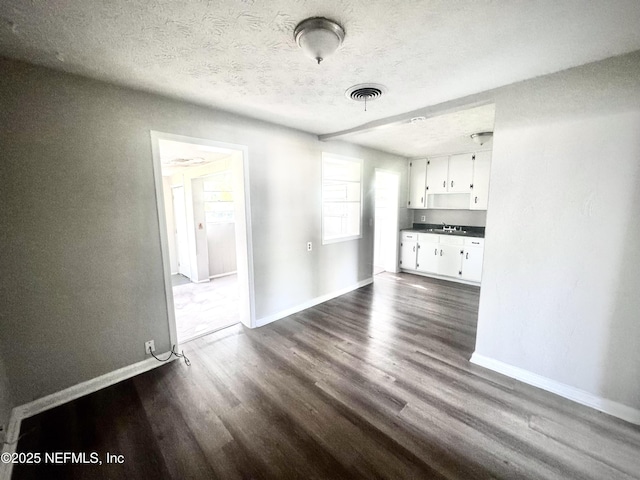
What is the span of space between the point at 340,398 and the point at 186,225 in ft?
15.7

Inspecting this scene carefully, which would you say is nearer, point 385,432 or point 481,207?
point 385,432

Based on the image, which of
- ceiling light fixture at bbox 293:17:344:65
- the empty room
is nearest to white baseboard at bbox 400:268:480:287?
the empty room

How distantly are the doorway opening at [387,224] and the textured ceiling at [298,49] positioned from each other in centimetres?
334

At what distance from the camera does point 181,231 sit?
18.7 feet

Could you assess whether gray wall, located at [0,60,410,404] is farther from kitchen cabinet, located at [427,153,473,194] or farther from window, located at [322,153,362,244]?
kitchen cabinet, located at [427,153,473,194]

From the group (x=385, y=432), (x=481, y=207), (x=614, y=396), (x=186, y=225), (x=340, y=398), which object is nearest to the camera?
(x=385, y=432)

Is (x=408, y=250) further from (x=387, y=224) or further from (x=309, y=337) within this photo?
(x=309, y=337)

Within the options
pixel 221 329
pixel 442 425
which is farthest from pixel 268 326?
pixel 442 425

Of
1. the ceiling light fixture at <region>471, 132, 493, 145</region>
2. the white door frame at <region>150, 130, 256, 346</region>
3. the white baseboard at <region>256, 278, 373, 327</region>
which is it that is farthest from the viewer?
the ceiling light fixture at <region>471, 132, 493, 145</region>

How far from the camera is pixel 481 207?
4.75 metres

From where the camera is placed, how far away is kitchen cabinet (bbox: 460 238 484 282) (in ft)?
15.2

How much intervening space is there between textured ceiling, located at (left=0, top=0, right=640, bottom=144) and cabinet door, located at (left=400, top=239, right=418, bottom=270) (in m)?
3.64

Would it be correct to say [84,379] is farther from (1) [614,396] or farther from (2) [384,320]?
(1) [614,396]

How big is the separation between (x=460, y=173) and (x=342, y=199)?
8.13ft
